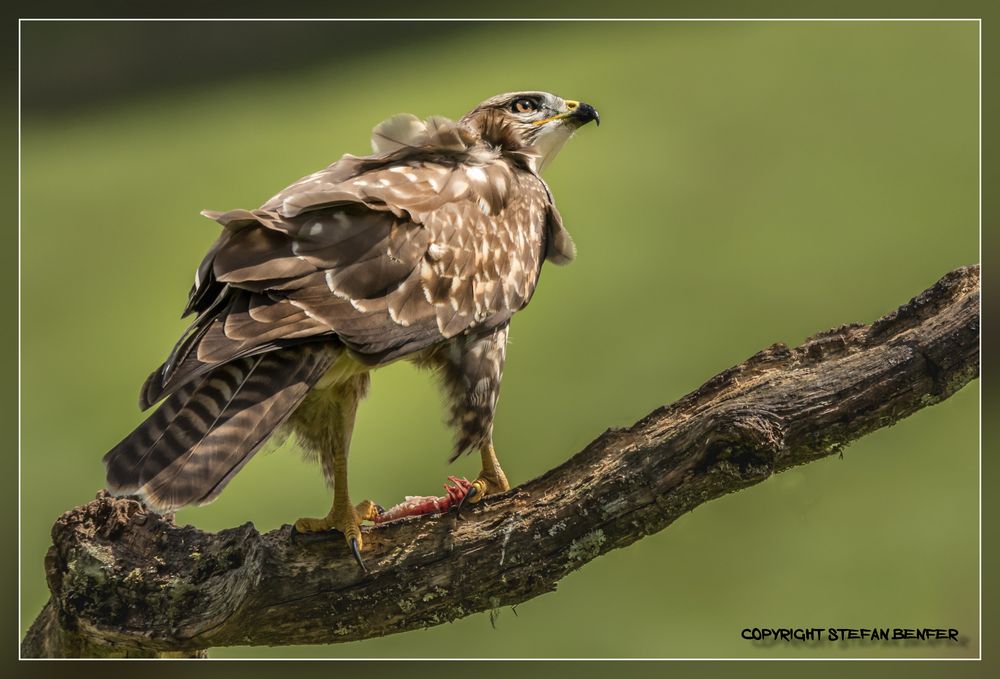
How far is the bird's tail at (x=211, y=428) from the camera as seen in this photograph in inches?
128

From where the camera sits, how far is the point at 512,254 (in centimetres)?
427

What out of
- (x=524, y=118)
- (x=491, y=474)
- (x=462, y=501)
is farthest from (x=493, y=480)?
(x=524, y=118)

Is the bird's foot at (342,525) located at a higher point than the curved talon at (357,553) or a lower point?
higher

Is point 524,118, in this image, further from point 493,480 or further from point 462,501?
point 462,501

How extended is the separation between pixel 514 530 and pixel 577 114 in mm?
2066

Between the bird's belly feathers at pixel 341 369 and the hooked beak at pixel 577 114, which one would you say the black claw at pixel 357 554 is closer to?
the bird's belly feathers at pixel 341 369

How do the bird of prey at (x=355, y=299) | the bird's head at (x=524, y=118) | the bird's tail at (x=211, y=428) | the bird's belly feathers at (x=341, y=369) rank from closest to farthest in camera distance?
the bird's tail at (x=211, y=428) < the bird of prey at (x=355, y=299) < the bird's belly feathers at (x=341, y=369) < the bird's head at (x=524, y=118)

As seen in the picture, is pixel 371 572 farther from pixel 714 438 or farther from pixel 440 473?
pixel 714 438

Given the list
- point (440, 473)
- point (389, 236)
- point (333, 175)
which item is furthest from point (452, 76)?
point (440, 473)

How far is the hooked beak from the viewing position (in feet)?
15.5

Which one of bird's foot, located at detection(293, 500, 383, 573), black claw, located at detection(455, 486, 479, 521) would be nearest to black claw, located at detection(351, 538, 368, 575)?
bird's foot, located at detection(293, 500, 383, 573)

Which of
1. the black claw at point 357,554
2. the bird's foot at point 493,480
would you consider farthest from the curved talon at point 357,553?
the bird's foot at point 493,480

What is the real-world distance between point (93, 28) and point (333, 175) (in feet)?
5.23

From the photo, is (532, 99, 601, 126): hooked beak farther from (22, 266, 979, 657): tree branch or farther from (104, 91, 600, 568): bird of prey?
(22, 266, 979, 657): tree branch
